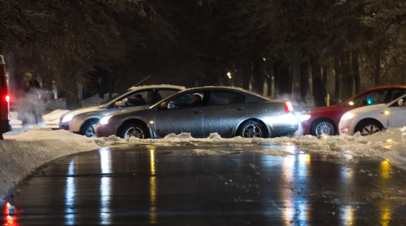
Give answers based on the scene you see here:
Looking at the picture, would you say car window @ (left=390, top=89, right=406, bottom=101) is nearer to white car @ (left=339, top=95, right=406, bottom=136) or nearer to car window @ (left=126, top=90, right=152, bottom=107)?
white car @ (left=339, top=95, right=406, bottom=136)

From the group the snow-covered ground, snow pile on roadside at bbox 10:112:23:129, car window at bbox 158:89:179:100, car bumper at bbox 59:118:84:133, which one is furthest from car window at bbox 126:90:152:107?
snow pile on roadside at bbox 10:112:23:129

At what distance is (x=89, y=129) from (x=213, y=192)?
30.5 feet

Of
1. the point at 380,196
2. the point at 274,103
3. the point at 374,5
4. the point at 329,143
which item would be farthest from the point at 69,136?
the point at 374,5

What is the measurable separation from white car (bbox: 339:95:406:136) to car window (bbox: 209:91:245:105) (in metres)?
2.97

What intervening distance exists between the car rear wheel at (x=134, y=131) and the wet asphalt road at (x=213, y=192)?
3507mm

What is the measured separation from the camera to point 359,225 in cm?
615

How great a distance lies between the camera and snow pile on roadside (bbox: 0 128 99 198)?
331 inches

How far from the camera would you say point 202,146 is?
12859 millimetres

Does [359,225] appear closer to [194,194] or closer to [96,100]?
[194,194]

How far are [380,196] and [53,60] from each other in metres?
11.0

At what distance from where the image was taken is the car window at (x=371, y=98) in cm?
1603

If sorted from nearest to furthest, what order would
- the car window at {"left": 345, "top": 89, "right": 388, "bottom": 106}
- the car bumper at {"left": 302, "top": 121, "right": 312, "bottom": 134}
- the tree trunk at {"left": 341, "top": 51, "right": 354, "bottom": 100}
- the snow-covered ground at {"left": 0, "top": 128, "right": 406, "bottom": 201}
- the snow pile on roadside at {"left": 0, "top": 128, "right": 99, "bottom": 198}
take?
the snow pile on roadside at {"left": 0, "top": 128, "right": 99, "bottom": 198} → the snow-covered ground at {"left": 0, "top": 128, "right": 406, "bottom": 201} → the car window at {"left": 345, "top": 89, "right": 388, "bottom": 106} → the car bumper at {"left": 302, "top": 121, "right": 312, "bottom": 134} → the tree trunk at {"left": 341, "top": 51, "right": 354, "bottom": 100}

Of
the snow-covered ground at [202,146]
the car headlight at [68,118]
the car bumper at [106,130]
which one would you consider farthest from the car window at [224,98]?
the car headlight at [68,118]

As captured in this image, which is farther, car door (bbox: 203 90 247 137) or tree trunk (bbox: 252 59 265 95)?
tree trunk (bbox: 252 59 265 95)
